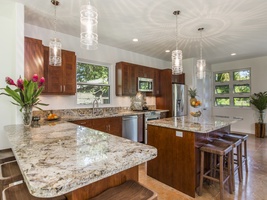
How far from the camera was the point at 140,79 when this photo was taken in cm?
476

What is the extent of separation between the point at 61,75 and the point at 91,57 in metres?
1.10

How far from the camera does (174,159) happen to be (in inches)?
89.4

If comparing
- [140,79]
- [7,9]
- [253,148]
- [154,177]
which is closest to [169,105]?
[140,79]

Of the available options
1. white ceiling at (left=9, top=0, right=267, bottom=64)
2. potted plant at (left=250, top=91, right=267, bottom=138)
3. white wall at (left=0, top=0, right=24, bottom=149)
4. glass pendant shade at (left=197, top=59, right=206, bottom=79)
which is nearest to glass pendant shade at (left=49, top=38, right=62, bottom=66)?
white wall at (left=0, top=0, right=24, bottom=149)

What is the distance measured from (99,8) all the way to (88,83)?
195 cm

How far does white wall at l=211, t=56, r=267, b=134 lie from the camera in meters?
5.53

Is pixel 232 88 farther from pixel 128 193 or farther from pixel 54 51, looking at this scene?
pixel 128 193

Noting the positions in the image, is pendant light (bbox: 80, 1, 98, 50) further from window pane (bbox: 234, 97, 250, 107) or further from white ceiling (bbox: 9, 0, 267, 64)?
window pane (bbox: 234, 97, 250, 107)

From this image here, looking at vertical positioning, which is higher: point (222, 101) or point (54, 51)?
point (54, 51)

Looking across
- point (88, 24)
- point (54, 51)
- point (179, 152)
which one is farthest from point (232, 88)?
point (54, 51)

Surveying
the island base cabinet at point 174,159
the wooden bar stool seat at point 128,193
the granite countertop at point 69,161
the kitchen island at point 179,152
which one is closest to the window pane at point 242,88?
the kitchen island at point 179,152

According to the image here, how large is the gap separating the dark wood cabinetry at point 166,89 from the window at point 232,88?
233cm

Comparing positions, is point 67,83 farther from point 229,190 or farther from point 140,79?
point 229,190

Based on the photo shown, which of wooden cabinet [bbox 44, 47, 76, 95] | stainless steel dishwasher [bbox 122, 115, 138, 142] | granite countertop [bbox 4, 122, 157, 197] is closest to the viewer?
granite countertop [bbox 4, 122, 157, 197]
